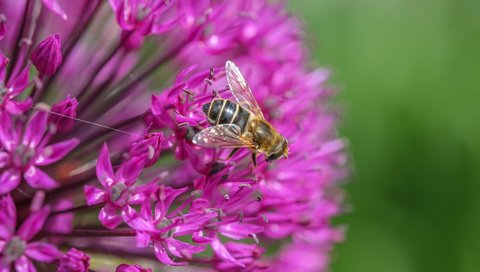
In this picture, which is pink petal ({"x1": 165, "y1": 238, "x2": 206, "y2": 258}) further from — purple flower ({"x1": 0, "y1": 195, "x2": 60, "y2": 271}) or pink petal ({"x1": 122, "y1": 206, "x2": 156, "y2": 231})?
purple flower ({"x1": 0, "y1": 195, "x2": 60, "y2": 271})

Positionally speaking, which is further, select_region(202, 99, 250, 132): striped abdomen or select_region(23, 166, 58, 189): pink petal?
select_region(202, 99, 250, 132): striped abdomen

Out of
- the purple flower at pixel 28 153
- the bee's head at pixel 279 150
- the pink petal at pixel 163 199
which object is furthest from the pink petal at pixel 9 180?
the bee's head at pixel 279 150

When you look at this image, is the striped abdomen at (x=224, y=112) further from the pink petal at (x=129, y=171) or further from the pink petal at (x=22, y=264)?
the pink petal at (x=22, y=264)

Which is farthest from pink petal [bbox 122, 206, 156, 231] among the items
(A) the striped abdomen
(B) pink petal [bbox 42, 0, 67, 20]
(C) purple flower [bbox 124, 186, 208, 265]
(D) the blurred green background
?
(D) the blurred green background

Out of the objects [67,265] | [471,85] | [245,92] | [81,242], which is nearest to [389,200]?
[471,85]

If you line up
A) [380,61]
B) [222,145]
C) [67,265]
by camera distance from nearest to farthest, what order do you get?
[67,265] → [222,145] → [380,61]

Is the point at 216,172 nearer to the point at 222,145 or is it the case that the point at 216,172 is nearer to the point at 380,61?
the point at 222,145

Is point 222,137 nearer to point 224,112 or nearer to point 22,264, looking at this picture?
point 224,112
